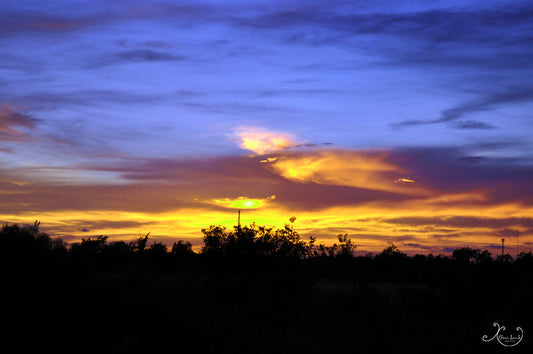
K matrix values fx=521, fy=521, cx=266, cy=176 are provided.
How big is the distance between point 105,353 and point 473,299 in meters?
19.8

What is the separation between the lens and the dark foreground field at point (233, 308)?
17.4m

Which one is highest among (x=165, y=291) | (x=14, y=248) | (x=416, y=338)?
(x=14, y=248)

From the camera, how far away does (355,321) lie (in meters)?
24.5

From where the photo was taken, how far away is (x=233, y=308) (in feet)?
81.4

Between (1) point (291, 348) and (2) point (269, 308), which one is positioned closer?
(1) point (291, 348)

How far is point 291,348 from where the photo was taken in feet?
61.9

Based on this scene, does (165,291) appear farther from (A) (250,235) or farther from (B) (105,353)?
(A) (250,235)

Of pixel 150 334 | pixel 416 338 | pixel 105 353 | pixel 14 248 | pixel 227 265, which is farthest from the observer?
pixel 227 265

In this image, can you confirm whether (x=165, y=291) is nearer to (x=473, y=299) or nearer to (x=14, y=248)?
(x=14, y=248)

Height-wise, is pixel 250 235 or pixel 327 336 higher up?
pixel 250 235

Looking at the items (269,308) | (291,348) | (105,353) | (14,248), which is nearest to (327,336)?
(291,348)

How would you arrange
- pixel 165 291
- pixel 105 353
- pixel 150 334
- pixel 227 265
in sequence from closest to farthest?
pixel 105 353, pixel 150 334, pixel 165 291, pixel 227 265

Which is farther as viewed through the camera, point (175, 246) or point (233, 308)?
point (175, 246)

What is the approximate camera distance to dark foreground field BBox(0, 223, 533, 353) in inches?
684
